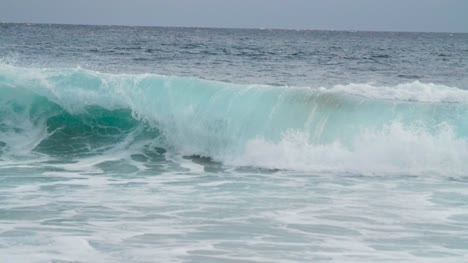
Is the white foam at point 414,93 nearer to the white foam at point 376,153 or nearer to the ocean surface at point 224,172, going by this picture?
the ocean surface at point 224,172

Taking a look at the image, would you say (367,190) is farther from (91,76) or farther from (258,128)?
(91,76)

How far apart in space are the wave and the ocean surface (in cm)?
3

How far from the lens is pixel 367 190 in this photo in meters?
9.99

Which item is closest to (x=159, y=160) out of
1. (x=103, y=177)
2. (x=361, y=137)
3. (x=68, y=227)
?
(x=103, y=177)

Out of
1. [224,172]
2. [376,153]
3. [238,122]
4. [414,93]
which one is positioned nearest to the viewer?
[224,172]

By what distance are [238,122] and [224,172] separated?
2392mm

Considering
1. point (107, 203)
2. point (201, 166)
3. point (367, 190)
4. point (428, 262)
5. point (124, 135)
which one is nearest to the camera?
point (428, 262)

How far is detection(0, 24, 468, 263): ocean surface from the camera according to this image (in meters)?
7.15

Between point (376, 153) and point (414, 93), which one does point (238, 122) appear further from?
point (414, 93)

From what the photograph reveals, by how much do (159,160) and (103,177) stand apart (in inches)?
76.1

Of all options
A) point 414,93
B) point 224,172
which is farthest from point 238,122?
point 414,93

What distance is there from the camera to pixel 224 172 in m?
11.6

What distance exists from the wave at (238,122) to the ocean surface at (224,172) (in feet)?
0.10

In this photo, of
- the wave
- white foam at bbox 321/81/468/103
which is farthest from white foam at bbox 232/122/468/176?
white foam at bbox 321/81/468/103
